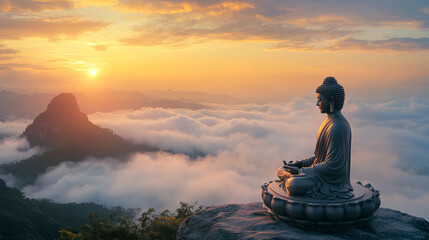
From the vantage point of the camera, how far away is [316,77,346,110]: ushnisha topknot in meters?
8.31

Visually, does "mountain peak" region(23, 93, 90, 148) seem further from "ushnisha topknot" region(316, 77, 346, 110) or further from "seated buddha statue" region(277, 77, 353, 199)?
"ushnisha topknot" region(316, 77, 346, 110)

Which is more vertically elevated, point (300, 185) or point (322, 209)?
point (300, 185)

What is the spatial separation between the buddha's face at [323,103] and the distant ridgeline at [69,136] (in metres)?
90.0

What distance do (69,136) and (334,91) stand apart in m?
97.4

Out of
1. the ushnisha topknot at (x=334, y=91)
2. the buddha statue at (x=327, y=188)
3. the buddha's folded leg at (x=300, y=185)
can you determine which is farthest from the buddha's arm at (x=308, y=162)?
the ushnisha topknot at (x=334, y=91)

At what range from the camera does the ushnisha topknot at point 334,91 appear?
8.31 meters

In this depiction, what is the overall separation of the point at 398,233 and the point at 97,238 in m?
10.8

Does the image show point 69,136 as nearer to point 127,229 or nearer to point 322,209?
point 127,229

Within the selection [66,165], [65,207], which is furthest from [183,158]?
[65,207]

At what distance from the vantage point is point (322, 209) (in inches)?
293

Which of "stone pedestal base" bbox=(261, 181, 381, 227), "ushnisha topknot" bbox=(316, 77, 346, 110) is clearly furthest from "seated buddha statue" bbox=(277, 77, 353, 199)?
"stone pedestal base" bbox=(261, 181, 381, 227)

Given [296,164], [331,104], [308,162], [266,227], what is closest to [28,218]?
[266,227]

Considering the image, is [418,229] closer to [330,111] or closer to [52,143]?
[330,111]

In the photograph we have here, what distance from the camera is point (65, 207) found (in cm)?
5372
